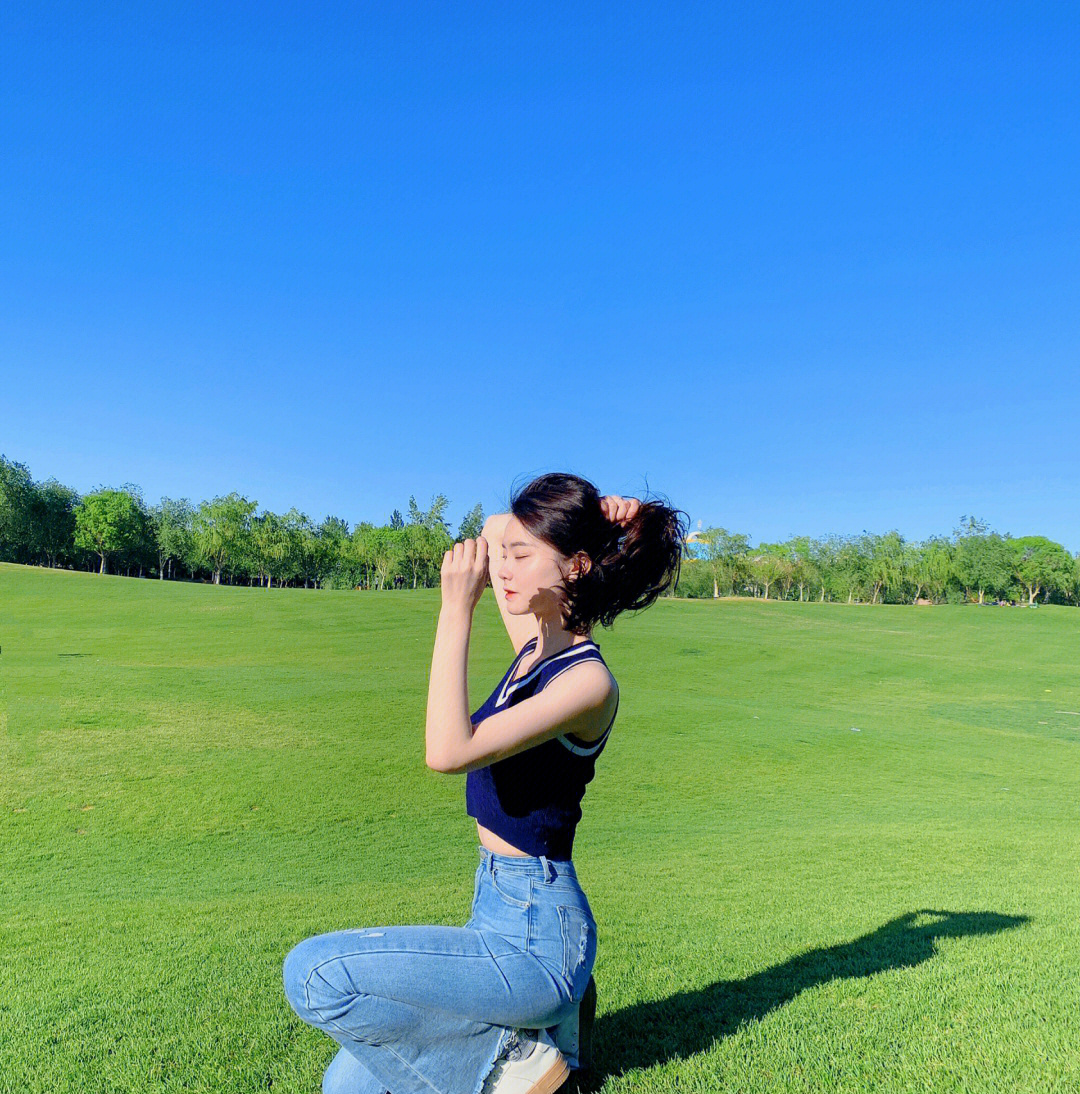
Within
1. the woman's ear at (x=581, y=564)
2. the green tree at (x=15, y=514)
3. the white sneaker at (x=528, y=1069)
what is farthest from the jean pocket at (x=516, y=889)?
the green tree at (x=15, y=514)

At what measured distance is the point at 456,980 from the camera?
223cm

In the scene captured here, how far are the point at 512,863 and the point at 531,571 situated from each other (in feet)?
2.61

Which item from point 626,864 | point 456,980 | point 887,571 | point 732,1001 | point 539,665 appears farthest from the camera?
point 887,571

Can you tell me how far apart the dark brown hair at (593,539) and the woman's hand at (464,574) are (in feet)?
0.62

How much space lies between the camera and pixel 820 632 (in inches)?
1465

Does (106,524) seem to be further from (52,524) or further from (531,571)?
(531,571)

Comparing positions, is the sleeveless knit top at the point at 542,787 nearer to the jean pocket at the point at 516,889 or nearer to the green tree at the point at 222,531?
the jean pocket at the point at 516,889

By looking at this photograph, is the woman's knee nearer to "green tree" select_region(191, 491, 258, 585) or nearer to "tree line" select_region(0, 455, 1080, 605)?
"tree line" select_region(0, 455, 1080, 605)

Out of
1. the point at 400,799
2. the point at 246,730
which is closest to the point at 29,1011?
the point at 400,799

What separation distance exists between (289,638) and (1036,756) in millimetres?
21314

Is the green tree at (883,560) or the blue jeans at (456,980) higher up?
the green tree at (883,560)

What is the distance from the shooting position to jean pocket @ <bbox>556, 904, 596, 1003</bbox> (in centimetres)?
232

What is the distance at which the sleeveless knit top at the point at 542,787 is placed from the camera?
2332 millimetres

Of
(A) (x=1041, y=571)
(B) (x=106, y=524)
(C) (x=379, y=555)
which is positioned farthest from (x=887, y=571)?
(B) (x=106, y=524)
